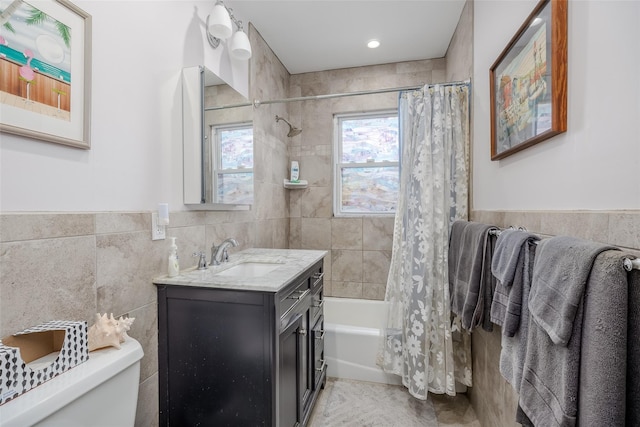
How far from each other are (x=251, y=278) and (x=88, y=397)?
0.65 metres

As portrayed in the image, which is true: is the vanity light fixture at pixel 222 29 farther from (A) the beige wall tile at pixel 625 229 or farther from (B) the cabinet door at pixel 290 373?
(A) the beige wall tile at pixel 625 229

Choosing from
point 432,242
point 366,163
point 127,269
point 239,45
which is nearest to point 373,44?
point 366,163

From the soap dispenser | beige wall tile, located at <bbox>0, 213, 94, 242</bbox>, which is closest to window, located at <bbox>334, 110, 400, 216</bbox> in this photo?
the soap dispenser

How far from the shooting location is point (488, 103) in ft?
5.32

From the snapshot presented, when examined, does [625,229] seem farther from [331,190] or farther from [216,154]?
[331,190]

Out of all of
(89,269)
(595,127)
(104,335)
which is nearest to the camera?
(595,127)

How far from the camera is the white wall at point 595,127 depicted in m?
0.69

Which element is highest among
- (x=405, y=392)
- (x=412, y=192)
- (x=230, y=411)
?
(x=412, y=192)

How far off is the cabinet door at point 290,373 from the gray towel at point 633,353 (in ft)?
3.48

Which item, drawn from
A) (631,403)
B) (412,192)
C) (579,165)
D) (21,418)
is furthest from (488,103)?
(21,418)

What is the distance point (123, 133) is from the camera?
1147 mm

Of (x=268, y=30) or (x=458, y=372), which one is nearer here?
(x=458, y=372)

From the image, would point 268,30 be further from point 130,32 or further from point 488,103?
point 488,103

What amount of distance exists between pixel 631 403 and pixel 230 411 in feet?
4.28
